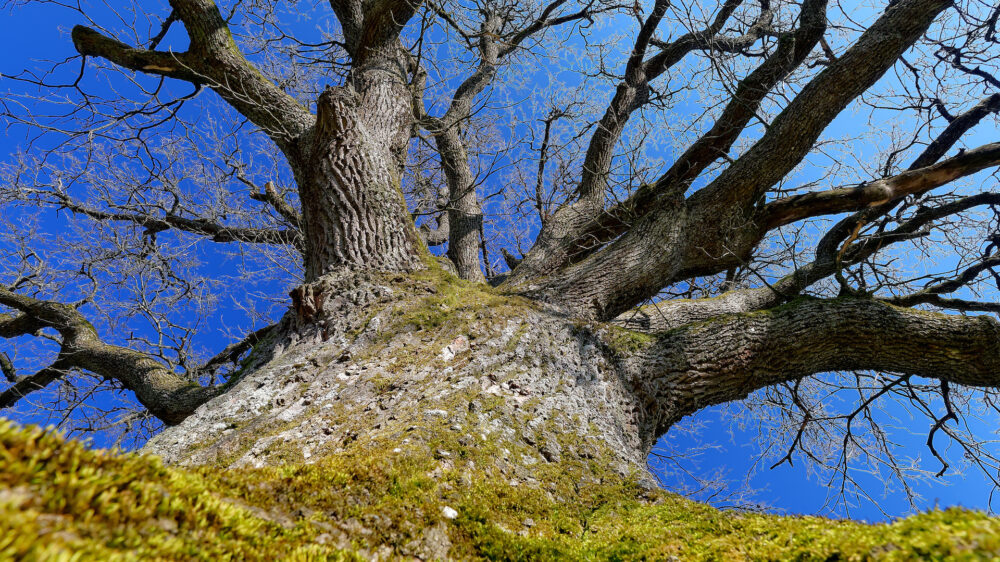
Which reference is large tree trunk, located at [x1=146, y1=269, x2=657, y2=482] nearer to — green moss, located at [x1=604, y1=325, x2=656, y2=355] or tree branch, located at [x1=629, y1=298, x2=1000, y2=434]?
green moss, located at [x1=604, y1=325, x2=656, y2=355]

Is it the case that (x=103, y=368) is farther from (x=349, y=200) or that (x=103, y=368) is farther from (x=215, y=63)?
(x=349, y=200)

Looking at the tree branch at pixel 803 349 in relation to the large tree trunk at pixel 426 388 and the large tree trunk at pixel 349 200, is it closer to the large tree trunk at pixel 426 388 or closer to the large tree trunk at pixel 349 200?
the large tree trunk at pixel 426 388

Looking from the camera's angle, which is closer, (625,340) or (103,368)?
(625,340)

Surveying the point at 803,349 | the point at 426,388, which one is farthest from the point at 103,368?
the point at 803,349

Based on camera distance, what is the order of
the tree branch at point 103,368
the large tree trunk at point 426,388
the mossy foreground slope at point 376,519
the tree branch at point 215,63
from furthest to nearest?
the tree branch at point 215,63, the tree branch at point 103,368, the large tree trunk at point 426,388, the mossy foreground slope at point 376,519

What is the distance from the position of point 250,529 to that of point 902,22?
4.46 metres

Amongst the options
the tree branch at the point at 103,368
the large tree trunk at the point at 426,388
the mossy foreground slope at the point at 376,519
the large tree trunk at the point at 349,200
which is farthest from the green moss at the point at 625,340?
the tree branch at the point at 103,368

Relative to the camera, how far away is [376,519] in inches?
46.6

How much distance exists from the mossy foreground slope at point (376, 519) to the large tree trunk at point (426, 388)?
257 millimetres

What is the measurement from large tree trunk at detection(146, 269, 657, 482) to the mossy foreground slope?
257 millimetres

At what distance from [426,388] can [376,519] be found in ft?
3.58

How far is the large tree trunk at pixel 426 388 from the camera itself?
1901 mm

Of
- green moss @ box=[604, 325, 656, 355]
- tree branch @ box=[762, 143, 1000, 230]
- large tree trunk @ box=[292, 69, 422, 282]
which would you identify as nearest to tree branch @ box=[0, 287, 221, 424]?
large tree trunk @ box=[292, 69, 422, 282]

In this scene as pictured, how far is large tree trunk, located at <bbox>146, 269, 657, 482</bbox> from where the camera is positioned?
190 cm
